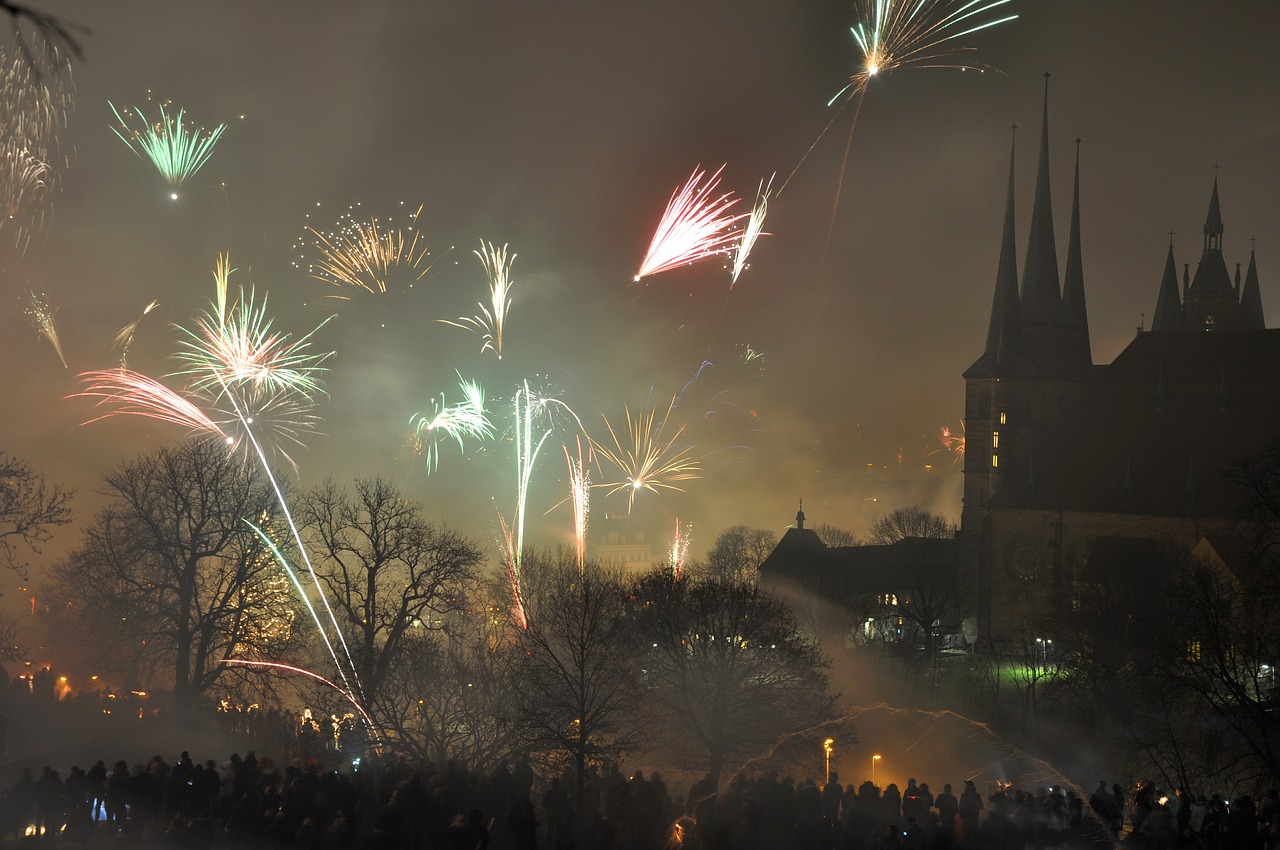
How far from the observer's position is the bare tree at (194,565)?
91.9ft

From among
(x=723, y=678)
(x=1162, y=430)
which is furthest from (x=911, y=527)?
(x=723, y=678)

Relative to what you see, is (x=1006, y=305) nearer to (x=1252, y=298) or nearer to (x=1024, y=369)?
(x=1024, y=369)

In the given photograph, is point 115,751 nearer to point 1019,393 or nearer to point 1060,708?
point 1060,708

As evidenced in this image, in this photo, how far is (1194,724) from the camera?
27.6 meters

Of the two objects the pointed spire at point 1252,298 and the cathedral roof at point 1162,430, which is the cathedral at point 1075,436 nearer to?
the cathedral roof at point 1162,430

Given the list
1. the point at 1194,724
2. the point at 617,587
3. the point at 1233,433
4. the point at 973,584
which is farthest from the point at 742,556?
the point at 1194,724

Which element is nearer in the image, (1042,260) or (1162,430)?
(1162,430)

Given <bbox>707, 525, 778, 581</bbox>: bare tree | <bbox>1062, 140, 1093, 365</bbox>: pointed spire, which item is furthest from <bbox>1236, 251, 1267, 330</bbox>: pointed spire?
<bbox>707, 525, 778, 581</bbox>: bare tree

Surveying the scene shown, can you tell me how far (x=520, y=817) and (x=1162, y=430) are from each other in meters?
45.9

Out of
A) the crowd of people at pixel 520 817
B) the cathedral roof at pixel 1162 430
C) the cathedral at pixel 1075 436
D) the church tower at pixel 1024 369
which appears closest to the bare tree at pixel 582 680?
the crowd of people at pixel 520 817

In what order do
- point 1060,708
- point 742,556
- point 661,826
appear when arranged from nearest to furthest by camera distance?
point 661,826 < point 1060,708 < point 742,556

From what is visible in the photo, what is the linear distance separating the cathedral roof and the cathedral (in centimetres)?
6

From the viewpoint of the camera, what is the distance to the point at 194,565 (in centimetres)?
2841

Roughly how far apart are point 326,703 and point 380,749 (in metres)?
2.63
